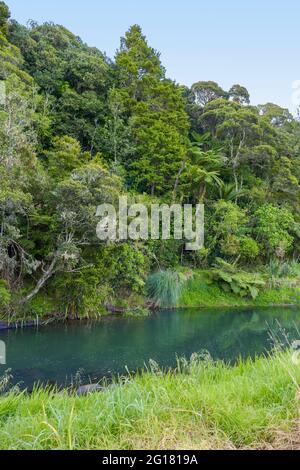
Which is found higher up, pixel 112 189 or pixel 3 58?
pixel 3 58

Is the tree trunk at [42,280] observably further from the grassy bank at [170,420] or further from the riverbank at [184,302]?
the grassy bank at [170,420]

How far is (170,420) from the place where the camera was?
85.7 inches

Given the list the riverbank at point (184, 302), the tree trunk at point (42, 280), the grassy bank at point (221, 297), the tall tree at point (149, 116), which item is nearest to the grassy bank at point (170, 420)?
the tree trunk at point (42, 280)

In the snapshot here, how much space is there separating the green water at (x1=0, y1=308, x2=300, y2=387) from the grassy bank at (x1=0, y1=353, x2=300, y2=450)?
11.8ft

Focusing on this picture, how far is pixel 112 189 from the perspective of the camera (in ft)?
32.3

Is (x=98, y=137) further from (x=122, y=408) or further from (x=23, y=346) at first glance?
(x=122, y=408)

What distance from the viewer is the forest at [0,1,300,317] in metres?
9.83

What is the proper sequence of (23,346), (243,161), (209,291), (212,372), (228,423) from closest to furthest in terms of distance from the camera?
(228,423) < (212,372) < (23,346) < (209,291) < (243,161)

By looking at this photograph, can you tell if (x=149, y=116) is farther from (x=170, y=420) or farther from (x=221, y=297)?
(x=170, y=420)

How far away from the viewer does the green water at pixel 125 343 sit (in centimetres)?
713

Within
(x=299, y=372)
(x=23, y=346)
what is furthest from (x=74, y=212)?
(x=299, y=372)

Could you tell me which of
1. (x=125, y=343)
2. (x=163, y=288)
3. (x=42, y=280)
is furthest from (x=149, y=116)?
(x=125, y=343)

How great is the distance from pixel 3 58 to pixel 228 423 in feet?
47.6

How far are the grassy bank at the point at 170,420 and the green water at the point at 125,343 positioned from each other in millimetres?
3611
